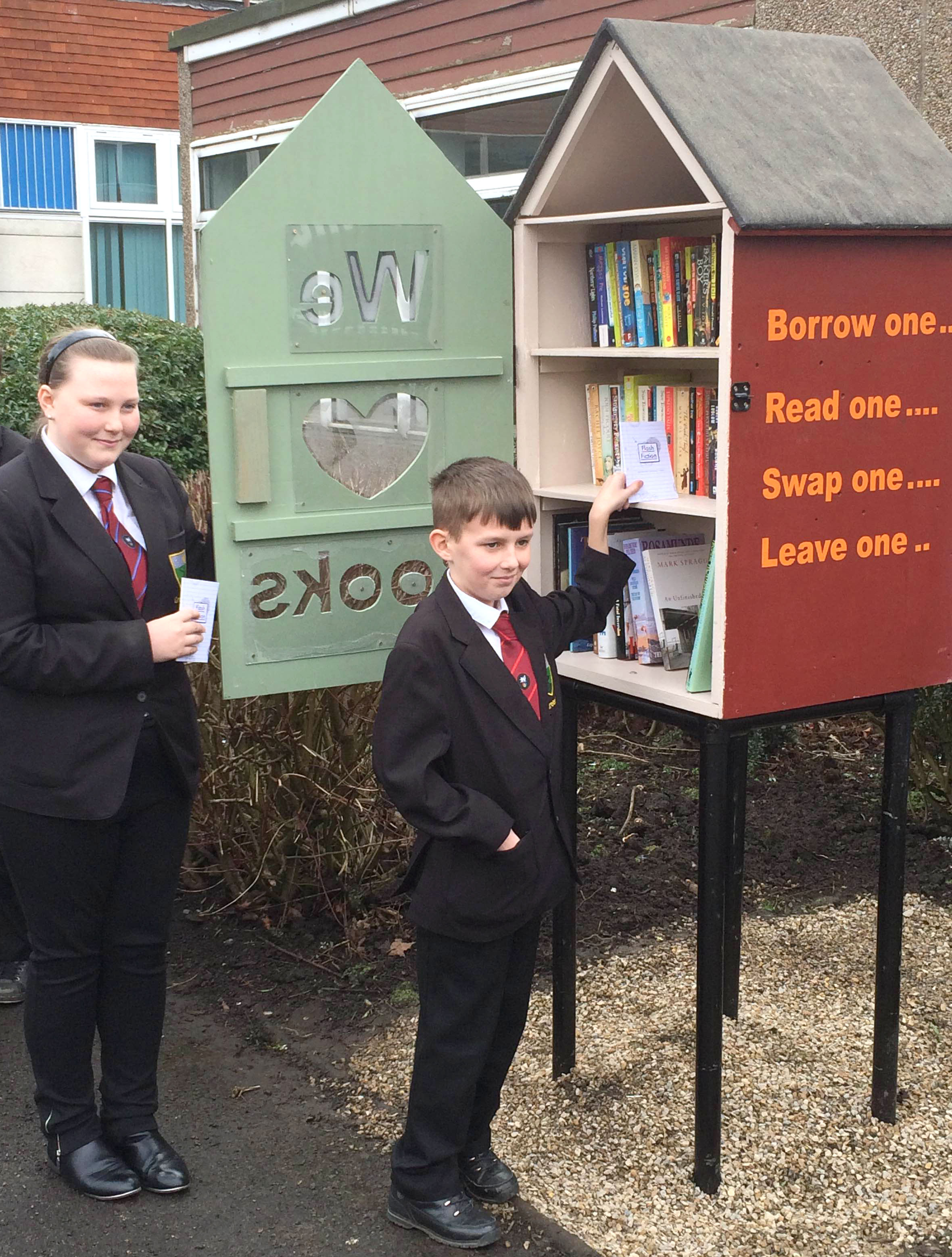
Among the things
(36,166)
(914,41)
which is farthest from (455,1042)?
(36,166)

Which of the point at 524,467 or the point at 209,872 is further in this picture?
the point at 209,872

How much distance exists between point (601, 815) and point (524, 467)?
2.41 meters

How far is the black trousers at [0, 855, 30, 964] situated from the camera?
4199 millimetres

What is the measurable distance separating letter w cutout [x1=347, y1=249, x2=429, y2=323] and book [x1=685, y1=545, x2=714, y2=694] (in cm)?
95

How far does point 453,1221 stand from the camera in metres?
3.03

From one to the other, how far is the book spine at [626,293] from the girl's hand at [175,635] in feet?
4.12

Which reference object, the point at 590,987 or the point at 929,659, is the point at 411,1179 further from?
the point at 929,659

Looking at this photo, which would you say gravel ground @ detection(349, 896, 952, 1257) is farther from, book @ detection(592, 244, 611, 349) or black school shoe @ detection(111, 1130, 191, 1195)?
book @ detection(592, 244, 611, 349)

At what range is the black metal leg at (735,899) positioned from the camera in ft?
13.0

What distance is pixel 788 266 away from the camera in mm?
2996

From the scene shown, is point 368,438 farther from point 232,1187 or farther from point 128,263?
point 128,263

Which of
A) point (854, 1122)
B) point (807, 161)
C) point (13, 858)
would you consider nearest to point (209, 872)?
point (13, 858)

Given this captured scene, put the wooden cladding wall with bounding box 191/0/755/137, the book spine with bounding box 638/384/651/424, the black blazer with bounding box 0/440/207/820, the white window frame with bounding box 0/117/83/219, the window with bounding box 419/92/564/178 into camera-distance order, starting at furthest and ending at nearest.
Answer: the white window frame with bounding box 0/117/83/219 < the window with bounding box 419/92/564/178 < the wooden cladding wall with bounding box 191/0/755/137 < the book spine with bounding box 638/384/651/424 < the black blazer with bounding box 0/440/207/820

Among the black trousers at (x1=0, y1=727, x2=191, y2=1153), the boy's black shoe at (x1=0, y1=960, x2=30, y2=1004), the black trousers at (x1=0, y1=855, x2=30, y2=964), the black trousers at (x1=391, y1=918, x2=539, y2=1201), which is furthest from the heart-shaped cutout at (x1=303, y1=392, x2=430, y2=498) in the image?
the boy's black shoe at (x1=0, y1=960, x2=30, y2=1004)
